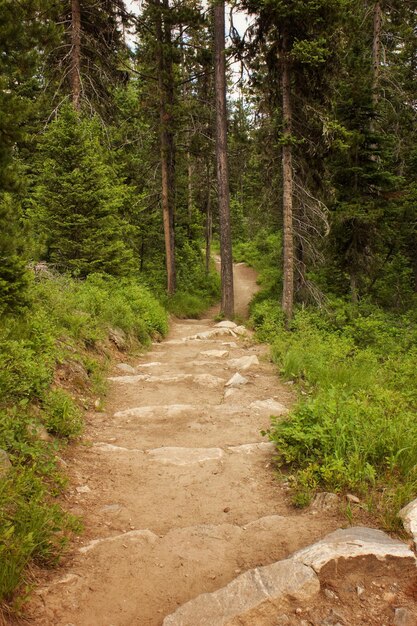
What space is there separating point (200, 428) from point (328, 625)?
3.25 metres

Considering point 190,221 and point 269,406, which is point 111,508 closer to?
point 269,406

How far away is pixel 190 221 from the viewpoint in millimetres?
22938

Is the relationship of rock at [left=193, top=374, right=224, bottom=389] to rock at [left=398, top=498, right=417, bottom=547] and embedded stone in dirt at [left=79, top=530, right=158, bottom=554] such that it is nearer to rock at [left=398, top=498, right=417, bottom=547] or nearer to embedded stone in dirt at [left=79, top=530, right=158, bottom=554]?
embedded stone in dirt at [left=79, top=530, right=158, bottom=554]

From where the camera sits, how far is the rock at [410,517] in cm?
285

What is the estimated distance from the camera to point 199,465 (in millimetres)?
4410

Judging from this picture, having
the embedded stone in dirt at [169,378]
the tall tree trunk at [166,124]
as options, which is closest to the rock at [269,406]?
the embedded stone in dirt at [169,378]

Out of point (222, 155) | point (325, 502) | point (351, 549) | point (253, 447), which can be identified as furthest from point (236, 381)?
point (222, 155)

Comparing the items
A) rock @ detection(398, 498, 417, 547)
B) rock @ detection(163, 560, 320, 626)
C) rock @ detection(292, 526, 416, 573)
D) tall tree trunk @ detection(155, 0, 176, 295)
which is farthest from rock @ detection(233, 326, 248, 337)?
rock @ detection(163, 560, 320, 626)

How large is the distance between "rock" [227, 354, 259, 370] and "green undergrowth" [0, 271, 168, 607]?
264 cm

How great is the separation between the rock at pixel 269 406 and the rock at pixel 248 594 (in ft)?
10.6

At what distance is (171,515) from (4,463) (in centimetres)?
151

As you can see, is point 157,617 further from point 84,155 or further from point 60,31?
point 84,155

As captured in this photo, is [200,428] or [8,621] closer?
[8,621]

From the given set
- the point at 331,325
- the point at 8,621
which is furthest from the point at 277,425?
the point at 331,325
